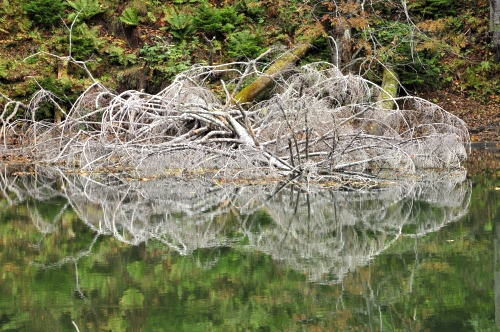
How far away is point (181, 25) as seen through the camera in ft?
72.6

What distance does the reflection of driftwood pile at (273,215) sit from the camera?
655cm

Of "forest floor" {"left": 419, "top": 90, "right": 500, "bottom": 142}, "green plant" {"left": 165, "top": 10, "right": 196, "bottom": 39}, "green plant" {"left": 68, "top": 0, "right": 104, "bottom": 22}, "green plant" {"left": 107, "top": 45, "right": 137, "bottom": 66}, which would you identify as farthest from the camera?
"green plant" {"left": 68, "top": 0, "right": 104, "bottom": 22}

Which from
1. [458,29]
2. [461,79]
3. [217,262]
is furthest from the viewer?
[458,29]

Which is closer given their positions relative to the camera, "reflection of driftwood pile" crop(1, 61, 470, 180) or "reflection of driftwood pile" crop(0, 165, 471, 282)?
"reflection of driftwood pile" crop(0, 165, 471, 282)

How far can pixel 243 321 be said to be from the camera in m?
4.34

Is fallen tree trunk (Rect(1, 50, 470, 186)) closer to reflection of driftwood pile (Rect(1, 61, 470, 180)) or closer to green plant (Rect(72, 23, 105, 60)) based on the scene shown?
reflection of driftwood pile (Rect(1, 61, 470, 180))

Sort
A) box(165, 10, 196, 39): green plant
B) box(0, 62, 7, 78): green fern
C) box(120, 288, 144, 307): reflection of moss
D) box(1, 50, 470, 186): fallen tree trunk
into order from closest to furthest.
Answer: box(120, 288, 144, 307): reflection of moss < box(1, 50, 470, 186): fallen tree trunk < box(0, 62, 7, 78): green fern < box(165, 10, 196, 39): green plant

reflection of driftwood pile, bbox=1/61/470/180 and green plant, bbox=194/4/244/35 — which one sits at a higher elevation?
green plant, bbox=194/4/244/35

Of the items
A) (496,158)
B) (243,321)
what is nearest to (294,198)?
(243,321)

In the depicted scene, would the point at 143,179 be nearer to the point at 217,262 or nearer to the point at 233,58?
the point at 217,262

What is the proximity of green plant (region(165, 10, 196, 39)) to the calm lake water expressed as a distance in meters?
12.3

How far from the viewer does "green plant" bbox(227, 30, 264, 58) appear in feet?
69.2

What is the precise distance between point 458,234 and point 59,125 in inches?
380

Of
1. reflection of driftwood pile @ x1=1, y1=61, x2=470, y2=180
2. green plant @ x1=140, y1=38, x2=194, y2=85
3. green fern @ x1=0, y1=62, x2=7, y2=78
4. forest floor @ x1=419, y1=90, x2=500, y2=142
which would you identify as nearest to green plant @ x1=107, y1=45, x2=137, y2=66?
green plant @ x1=140, y1=38, x2=194, y2=85
